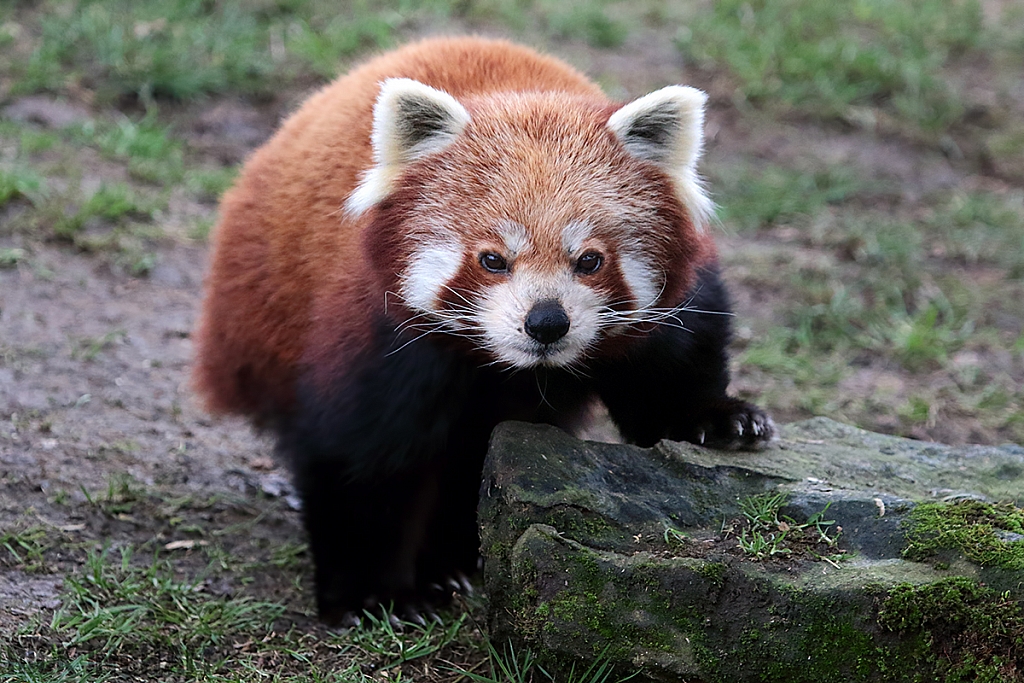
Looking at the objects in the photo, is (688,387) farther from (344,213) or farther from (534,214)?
(344,213)

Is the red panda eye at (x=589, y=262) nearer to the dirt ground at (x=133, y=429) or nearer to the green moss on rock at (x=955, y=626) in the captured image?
the green moss on rock at (x=955, y=626)

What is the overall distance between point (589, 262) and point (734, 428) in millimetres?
824

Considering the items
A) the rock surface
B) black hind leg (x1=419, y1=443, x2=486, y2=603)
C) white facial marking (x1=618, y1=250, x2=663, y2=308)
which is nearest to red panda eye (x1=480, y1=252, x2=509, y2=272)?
white facial marking (x1=618, y1=250, x2=663, y2=308)

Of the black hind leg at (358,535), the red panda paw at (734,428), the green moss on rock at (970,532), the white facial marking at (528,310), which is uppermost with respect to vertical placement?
the white facial marking at (528,310)

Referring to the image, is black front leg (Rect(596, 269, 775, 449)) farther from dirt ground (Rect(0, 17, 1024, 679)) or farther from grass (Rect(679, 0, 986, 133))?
grass (Rect(679, 0, 986, 133))

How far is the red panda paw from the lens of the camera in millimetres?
3381

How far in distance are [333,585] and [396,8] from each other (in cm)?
513

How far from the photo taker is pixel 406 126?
3.10m

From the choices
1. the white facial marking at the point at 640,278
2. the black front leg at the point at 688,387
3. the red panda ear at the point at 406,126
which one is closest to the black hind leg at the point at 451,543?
the black front leg at the point at 688,387

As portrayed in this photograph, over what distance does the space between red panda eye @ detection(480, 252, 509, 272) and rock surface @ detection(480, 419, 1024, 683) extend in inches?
A: 18.9

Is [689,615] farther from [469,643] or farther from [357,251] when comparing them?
[357,251]

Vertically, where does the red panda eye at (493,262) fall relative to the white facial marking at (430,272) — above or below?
above

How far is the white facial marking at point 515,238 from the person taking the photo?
288 cm

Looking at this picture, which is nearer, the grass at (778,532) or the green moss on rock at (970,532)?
the green moss on rock at (970,532)
